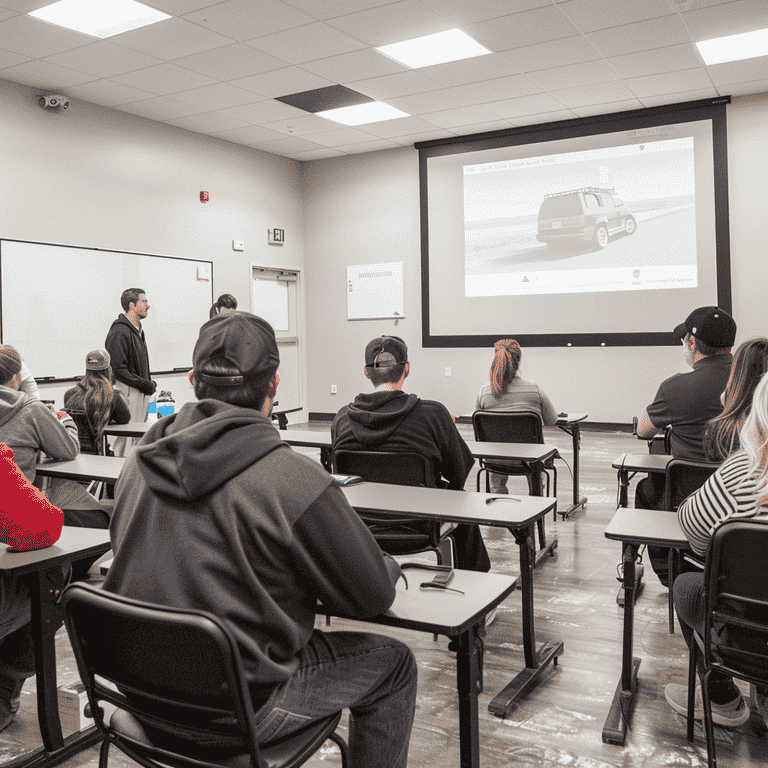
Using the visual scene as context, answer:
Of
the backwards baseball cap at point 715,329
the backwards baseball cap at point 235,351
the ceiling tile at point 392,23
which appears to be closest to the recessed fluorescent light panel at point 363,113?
the ceiling tile at point 392,23

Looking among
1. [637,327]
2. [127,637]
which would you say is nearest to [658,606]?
[127,637]

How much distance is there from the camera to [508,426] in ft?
13.1

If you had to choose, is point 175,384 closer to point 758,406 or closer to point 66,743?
point 66,743

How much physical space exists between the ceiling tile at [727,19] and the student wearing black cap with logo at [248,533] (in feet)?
16.2

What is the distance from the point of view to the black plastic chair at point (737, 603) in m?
1.52

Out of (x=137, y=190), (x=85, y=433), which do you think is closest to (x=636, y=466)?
(x=85, y=433)

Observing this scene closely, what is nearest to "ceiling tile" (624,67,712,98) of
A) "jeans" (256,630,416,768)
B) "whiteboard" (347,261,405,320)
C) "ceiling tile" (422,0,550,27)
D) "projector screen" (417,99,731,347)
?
"projector screen" (417,99,731,347)

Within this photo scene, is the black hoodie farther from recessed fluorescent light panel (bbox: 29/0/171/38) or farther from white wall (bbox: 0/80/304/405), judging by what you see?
white wall (bbox: 0/80/304/405)

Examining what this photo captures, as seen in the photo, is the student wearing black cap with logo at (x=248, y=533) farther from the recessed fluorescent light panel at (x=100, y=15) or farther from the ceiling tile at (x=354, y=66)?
the ceiling tile at (x=354, y=66)

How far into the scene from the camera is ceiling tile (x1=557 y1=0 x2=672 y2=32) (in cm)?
478

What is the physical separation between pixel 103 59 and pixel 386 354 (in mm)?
4185

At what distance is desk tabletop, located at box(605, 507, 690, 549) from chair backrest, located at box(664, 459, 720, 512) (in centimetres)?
41

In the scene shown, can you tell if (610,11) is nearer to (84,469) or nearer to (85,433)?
(85,433)

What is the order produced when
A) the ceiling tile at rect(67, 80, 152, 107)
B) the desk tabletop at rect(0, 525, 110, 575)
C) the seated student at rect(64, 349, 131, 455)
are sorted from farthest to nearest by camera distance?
the ceiling tile at rect(67, 80, 152, 107)
the seated student at rect(64, 349, 131, 455)
the desk tabletop at rect(0, 525, 110, 575)
